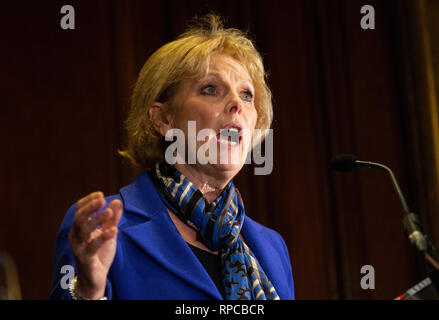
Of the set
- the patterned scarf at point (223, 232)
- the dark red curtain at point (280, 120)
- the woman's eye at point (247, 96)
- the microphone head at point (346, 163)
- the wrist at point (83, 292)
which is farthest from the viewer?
the dark red curtain at point (280, 120)

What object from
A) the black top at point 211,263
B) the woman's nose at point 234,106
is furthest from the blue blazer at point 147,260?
the woman's nose at point 234,106

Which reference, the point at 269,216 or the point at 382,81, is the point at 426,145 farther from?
the point at 269,216

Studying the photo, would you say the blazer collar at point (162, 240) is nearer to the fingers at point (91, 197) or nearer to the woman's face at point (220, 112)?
the woman's face at point (220, 112)

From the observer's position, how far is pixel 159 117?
1.56 metres

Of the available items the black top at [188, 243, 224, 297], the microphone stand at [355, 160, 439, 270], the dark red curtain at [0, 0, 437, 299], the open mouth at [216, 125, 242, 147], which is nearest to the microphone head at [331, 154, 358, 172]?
the microphone stand at [355, 160, 439, 270]

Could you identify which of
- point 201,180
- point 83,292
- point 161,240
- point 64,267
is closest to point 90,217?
point 83,292

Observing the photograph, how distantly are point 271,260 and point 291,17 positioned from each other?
159cm

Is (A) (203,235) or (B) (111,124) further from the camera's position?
(B) (111,124)

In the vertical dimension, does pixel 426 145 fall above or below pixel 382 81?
below

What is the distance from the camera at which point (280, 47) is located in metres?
2.63

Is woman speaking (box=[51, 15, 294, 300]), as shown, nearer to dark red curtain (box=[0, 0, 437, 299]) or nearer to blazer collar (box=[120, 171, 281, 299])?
blazer collar (box=[120, 171, 281, 299])

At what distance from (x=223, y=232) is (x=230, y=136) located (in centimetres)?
27

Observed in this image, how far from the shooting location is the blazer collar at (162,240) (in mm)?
1200
